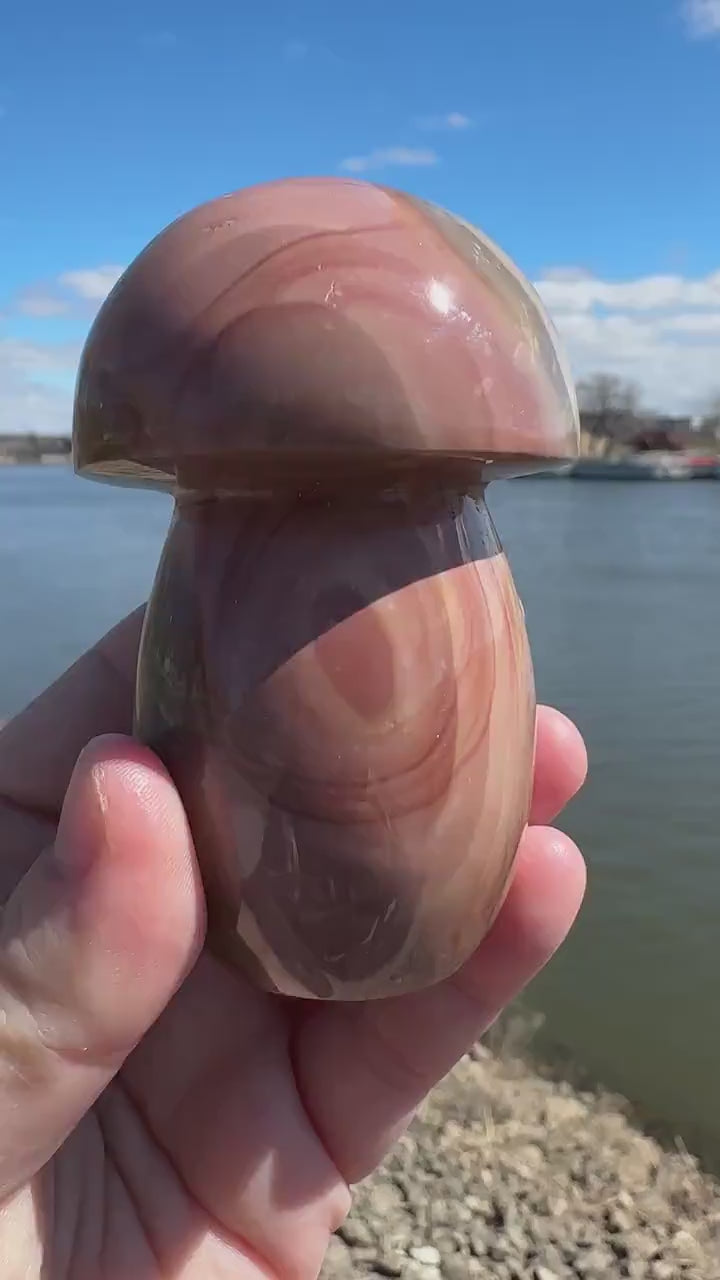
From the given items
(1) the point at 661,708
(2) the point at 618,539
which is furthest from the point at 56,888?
(2) the point at 618,539

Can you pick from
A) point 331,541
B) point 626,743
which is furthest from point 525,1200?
point 626,743

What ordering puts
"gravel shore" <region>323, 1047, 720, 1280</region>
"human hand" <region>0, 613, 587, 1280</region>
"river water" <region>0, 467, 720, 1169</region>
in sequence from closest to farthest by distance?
"human hand" <region>0, 613, 587, 1280</region>
"gravel shore" <region>323, 1047, 720, 1280</region>
"river water" <region>0, 467, 720, 1169</region>

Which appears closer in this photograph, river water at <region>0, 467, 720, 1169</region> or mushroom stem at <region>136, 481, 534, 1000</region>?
mushroom stem at <region>136, 481, 534, 1000</region>

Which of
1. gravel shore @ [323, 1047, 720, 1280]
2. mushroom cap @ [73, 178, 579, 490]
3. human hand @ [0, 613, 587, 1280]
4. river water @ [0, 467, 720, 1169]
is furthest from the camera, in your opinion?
river water @ [0, 467, 720, 1169]

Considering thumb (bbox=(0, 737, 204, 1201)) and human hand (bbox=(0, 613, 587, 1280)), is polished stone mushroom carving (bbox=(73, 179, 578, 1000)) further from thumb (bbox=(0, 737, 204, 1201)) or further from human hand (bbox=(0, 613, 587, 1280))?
human hand (bbox=(0, 613, 587, 1280))

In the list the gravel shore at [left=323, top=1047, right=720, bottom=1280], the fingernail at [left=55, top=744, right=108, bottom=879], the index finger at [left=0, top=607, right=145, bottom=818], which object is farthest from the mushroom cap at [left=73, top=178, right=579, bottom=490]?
the gravel shore at [left=323, top=1047, right=720, bottom=1280]

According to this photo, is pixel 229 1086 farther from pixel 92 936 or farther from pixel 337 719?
pixel 337 719

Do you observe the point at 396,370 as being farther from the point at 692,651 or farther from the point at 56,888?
the point at 692,651
